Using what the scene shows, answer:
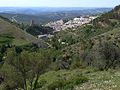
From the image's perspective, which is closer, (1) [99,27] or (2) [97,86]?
(2) [97,86]

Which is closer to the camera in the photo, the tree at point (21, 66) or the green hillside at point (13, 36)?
the tree at point (21, 66)

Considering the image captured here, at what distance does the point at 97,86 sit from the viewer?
2125 centimetres

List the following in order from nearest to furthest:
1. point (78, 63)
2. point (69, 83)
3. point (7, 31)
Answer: point (69, 83) < point (78, 63) < point (7, 31)

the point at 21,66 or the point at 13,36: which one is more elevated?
the point at 21,66

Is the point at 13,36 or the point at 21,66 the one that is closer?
the point at 21,66

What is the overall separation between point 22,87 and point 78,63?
38.7 metres

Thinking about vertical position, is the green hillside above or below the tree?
below

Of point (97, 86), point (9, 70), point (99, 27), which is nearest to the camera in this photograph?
point (97, 86)

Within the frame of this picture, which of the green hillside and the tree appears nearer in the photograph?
the tree

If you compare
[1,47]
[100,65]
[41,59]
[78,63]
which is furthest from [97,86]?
[1,47]

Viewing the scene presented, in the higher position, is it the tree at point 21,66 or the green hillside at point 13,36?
the tree at point 21,66

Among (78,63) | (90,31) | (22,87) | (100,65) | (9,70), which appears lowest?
(90,31)

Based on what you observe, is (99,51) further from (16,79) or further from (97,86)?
(97,86)

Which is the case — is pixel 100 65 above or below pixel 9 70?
below
